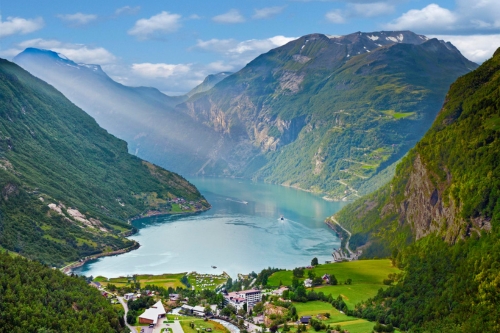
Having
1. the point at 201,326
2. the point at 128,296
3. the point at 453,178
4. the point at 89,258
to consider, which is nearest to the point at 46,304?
the point at 201,326

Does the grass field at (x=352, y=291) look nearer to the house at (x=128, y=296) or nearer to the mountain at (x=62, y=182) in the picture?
the house at (x=128, y=296)

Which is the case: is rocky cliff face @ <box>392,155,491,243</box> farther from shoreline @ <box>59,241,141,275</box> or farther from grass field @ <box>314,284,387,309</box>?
shoreline @ <box>59,241,141,275</box>

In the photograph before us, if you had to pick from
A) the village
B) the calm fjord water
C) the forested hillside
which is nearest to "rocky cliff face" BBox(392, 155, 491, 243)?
the village

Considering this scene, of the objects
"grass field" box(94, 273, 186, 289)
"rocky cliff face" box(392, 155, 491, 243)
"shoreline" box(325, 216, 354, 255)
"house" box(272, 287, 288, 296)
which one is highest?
"rocky cliff face" box(392, 155, 491, 243)

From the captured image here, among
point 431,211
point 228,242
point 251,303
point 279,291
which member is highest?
point 431,211

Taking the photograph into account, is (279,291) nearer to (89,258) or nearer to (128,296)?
(128,296)

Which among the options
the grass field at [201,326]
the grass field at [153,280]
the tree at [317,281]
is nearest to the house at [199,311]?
the grass field at [201,326]
